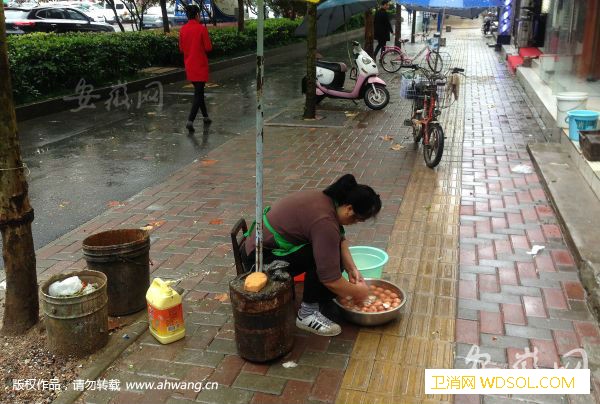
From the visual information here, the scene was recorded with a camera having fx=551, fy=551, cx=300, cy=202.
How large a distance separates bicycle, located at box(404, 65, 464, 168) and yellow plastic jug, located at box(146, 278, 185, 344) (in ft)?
14.0

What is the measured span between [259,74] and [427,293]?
203cm

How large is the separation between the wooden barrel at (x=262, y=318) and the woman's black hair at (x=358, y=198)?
0.56m

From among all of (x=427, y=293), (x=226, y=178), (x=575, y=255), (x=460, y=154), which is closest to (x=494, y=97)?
(x=460, y=154)

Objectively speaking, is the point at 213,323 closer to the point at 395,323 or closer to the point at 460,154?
the point at 395,323

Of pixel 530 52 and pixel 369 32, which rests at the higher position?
pixel 369 32

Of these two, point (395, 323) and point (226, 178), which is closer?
point (395, 323)

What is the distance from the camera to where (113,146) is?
8.50 m

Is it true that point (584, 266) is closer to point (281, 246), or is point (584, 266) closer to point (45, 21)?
point (281, 246)

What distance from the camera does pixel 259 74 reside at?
10.2 feet

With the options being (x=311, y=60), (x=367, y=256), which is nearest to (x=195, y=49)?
(x=311, y=60)

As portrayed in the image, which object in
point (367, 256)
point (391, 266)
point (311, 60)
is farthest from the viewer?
point (311, 60)

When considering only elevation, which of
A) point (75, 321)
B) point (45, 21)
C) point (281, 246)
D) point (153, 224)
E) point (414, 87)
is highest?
point (45, 21)

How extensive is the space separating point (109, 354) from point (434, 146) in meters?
4.78

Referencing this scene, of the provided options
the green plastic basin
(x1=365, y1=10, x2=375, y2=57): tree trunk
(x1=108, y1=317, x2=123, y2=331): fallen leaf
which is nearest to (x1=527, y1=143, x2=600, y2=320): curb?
the green plastic basin
